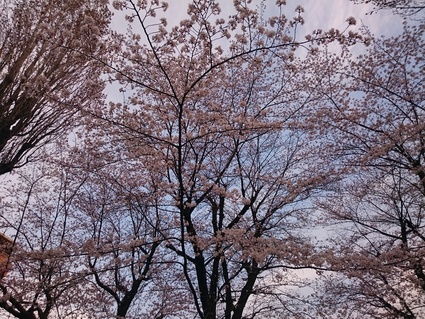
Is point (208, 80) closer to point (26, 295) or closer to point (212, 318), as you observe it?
point (212, 318)

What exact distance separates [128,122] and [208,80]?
1.38 metres

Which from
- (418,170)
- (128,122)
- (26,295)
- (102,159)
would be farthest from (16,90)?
(418,170)

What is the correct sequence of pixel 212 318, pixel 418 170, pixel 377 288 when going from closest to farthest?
pixel 212 318 → pixel 418 170 → pixel 377 288

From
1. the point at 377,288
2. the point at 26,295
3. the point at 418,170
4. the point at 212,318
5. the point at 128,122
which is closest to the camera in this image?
the point at 128,122

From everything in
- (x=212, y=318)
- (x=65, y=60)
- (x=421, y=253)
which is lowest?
(x=212, y=318)

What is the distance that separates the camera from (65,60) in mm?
7746

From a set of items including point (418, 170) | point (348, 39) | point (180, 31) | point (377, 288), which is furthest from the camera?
point (377, 288)

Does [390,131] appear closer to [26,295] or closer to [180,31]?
[180,31]

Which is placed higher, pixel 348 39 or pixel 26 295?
pixel 348 39

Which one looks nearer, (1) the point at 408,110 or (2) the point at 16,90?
(2) the point at 16,90

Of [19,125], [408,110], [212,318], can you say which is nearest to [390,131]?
[408,110]

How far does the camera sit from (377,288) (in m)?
10.0

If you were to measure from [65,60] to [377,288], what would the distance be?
354 inches

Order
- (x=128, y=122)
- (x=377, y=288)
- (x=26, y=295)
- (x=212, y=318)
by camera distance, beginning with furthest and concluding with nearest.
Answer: (x=377, y=288) < (x=26, y=295) < (x=212, y=318) < (x=128, y=122)
